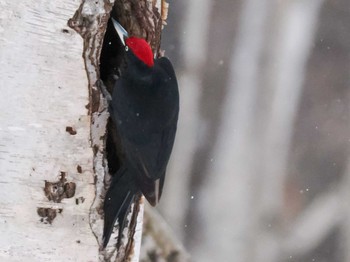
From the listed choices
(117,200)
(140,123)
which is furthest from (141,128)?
(117,200)

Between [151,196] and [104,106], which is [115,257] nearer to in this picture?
[151,196]

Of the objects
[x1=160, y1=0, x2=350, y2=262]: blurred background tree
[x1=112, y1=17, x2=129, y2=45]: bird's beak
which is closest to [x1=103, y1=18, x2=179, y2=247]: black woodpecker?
[x1=112, y1=17, x2=129, y2=45]: bird's beak

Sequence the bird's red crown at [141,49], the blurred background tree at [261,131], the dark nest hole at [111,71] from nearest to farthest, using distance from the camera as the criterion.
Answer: the bird's red crown at [141,49] → the dark nest hole at [111,71] → the blurred background tree at [261,131]

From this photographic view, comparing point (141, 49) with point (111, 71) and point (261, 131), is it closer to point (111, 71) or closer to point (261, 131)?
point (111, 71)

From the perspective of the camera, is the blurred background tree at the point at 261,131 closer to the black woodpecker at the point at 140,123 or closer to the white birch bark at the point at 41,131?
the black woodpecker at the point at 140,123

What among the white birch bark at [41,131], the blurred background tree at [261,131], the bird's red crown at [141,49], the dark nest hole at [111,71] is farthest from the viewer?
the blurred background tree at [261,131]

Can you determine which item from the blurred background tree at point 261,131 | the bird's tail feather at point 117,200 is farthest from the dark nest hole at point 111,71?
the blurred background tree at point 261,131

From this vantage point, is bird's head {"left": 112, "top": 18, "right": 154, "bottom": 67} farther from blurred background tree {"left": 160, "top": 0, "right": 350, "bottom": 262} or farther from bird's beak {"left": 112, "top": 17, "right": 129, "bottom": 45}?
blurred background tree {"left": 160, "top": 0, "right": 350, "bottom": 262}

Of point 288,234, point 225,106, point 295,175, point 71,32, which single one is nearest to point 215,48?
point 225,106
